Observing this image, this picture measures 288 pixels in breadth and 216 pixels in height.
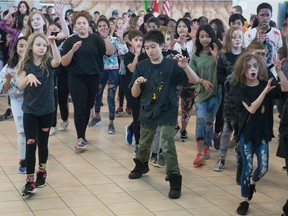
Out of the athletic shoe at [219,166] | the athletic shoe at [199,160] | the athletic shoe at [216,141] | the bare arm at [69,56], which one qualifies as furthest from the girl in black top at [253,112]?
the bare arm at [69,56]

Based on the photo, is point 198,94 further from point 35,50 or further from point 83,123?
point 35,50

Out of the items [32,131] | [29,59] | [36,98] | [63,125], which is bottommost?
[63,125]

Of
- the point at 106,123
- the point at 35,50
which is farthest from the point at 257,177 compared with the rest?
the point at 106,123

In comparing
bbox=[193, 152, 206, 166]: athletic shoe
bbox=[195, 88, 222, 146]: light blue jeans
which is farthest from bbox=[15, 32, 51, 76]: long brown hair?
bbox=[193, 152, 206, 166]: athletic shoe

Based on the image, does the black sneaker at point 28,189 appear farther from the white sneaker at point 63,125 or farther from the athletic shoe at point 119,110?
the athletic shoe at point 119,110

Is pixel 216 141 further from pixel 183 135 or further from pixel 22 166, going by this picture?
pixel 22 166

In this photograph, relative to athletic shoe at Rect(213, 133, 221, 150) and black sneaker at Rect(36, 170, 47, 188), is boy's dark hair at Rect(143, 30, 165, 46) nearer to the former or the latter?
black sneaker at Rect(36, 170, 47, 188)

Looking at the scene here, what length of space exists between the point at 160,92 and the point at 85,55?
7.53 feet

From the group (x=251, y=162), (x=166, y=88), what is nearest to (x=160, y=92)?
(x=166, y=88)

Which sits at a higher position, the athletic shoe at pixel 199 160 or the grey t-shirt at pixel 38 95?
the grey t-shirt at pixel 38 95

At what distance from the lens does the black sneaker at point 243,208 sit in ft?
21.6

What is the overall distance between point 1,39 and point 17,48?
5.00 m

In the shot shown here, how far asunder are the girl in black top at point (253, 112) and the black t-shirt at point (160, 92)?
29.2 inches

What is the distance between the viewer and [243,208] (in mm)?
6598
